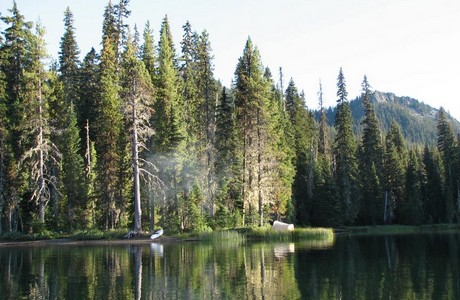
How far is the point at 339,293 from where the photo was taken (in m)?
15.8

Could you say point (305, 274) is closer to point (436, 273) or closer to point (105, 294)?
point (436, 273)

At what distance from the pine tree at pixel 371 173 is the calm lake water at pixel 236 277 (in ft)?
176

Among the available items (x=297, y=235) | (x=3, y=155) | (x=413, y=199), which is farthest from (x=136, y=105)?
(x=413, y=199)

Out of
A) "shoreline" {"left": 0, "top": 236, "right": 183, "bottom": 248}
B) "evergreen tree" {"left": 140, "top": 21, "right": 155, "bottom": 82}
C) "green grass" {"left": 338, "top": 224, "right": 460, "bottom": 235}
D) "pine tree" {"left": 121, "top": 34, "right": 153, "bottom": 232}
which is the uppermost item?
"evergreen tree" {"left": 140, "top": 21, "right": 155, "bottom": 82}

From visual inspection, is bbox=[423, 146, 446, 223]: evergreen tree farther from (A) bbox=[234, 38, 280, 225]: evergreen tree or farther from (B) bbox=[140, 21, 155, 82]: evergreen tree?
(B) bbox=[140, 21, 155, 82]: evergreen tree

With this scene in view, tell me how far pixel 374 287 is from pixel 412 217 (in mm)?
69390

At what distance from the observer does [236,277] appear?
20031 millimetres

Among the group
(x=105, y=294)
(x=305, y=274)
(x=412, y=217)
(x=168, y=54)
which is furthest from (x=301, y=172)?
(x=105, y=294)

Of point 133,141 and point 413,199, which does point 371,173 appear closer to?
point 413,199

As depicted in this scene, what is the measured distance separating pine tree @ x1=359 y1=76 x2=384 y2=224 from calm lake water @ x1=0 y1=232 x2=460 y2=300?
5370 cm

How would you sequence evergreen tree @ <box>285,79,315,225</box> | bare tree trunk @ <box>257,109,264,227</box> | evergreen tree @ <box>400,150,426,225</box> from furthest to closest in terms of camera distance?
1. evergreen tree @ <box>400,150,426,225</box>
2. evergreen tree @ <box>285,79,315,225</box>
3. bare tree trunk @ <box>257,109,264,227</box>

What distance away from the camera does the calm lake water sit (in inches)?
635

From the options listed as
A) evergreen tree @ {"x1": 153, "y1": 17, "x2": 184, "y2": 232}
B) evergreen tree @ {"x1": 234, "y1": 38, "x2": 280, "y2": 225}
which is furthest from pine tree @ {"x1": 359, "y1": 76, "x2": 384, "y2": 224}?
evergreen tree @ {"x1": 153, "y1": 17, "x2": 184, "y2": 232}

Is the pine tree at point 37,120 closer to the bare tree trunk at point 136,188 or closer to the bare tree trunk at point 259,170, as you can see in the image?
the bare tree trunk at point 136,188
